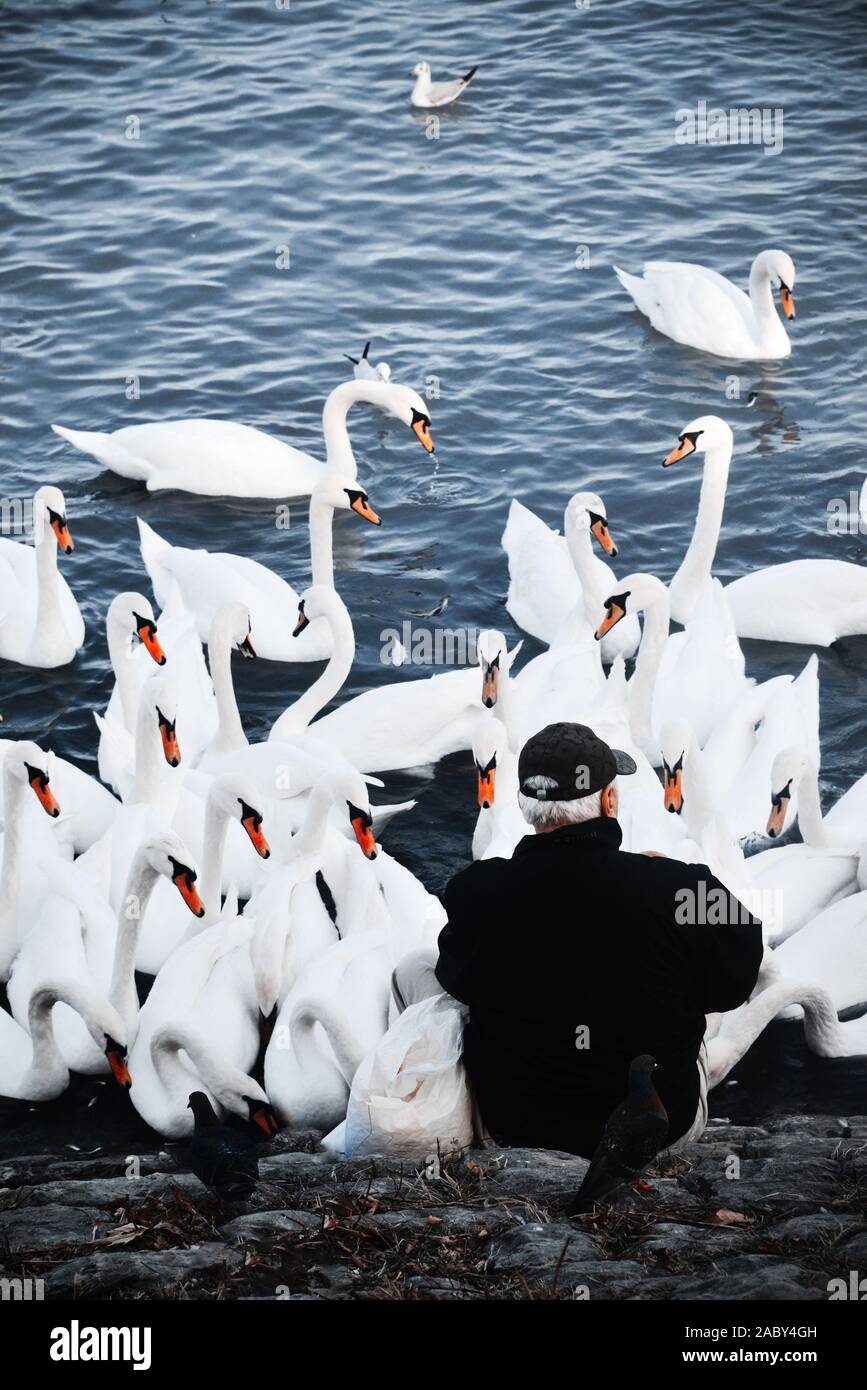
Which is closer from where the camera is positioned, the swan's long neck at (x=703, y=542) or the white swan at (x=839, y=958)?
the white swan at (x=839, y=958)

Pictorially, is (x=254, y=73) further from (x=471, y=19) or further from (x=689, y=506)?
(x=689, y=506)

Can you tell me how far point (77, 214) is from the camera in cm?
1991

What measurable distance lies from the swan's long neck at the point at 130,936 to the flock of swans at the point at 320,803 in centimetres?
1

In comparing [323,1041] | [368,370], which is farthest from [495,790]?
[368,370]

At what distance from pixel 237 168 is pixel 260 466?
7.94m

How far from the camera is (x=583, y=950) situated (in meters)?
5.74

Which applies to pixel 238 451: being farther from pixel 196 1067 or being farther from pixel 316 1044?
pixel 196 1067

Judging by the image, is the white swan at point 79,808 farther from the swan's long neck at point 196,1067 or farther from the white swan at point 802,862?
the white swan at point 802,862

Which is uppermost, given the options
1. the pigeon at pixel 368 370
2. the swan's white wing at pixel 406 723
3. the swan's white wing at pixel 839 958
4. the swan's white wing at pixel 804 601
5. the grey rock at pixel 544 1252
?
the pigeon at pixel 368 370

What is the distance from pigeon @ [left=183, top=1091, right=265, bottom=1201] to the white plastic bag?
0.46 meters

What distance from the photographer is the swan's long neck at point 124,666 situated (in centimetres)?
1082

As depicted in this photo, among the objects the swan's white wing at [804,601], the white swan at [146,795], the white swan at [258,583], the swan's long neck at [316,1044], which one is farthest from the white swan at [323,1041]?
the swan's white wing at [804,601]

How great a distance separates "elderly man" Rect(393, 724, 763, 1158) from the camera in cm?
571
